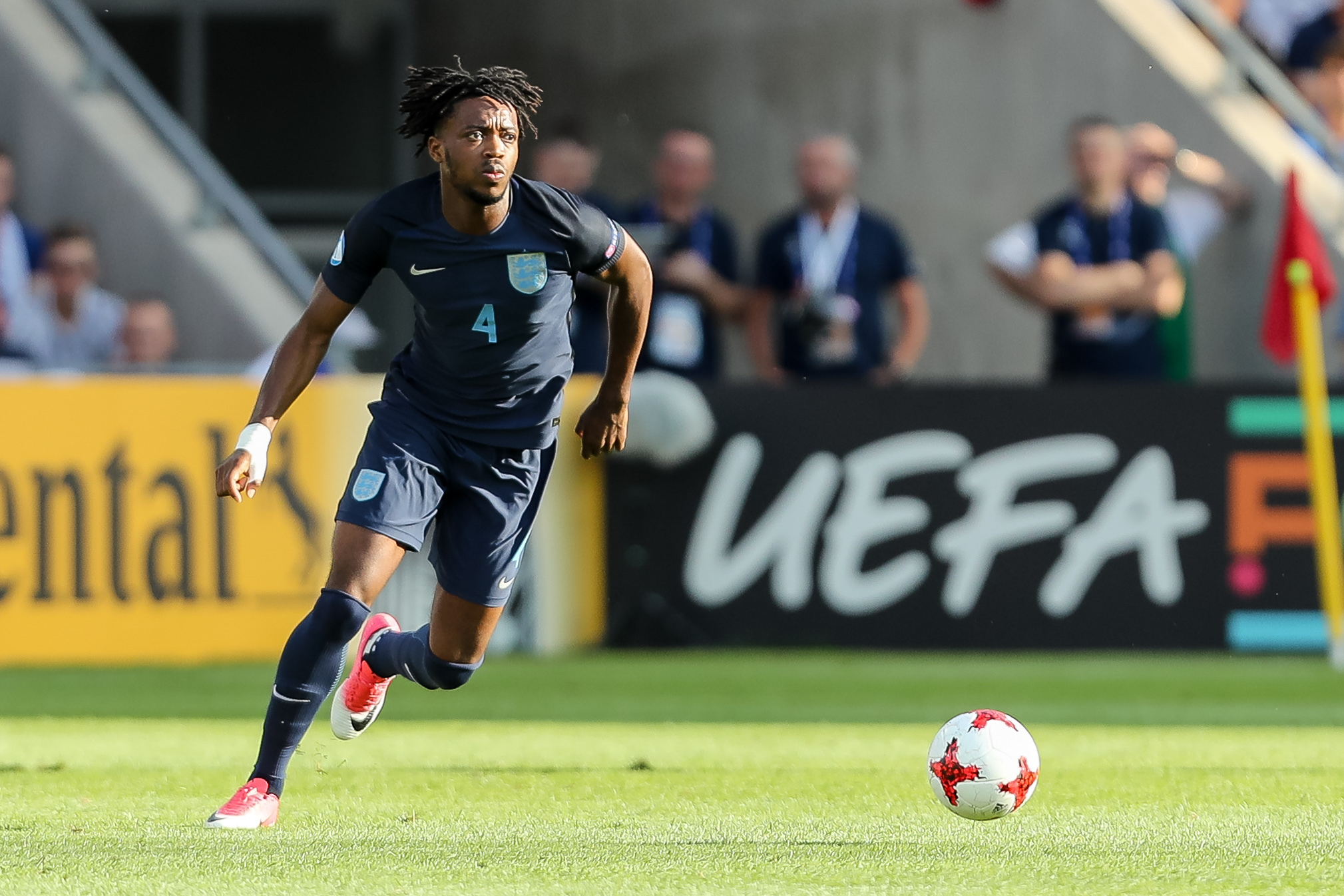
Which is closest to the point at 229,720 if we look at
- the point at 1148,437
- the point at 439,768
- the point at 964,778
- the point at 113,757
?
the point at 113,757

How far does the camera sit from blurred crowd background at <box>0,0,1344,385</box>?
12.9m

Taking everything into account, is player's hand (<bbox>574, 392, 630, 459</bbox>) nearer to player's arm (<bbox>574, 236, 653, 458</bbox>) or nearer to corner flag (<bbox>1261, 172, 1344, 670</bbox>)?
player's arm (<bbox>574, 236, 653, 458</bbox>)

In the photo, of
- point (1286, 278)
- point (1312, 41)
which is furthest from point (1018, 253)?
point (1312, 41)

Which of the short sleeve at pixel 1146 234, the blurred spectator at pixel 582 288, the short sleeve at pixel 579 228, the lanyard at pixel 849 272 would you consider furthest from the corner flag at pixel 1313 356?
the short sleeve at pixel 579 228

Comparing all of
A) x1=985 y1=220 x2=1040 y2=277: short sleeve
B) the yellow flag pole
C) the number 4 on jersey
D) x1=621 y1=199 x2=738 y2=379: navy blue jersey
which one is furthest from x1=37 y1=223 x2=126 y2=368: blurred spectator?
the number 4 on jersey

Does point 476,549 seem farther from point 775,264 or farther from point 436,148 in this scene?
point 775,264

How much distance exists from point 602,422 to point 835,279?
6.26 metres

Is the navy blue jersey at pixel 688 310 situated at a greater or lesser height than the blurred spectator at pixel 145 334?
greater

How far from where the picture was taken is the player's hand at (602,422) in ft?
22.3

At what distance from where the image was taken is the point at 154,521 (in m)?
11.9

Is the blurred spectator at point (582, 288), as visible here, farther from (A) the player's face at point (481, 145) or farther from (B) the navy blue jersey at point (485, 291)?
(A) the player's face at point (481, 145)

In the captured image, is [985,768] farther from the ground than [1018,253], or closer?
closer

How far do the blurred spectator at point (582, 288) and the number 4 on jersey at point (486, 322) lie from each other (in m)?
6.18

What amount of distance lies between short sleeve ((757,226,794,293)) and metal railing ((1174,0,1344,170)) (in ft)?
11.7
